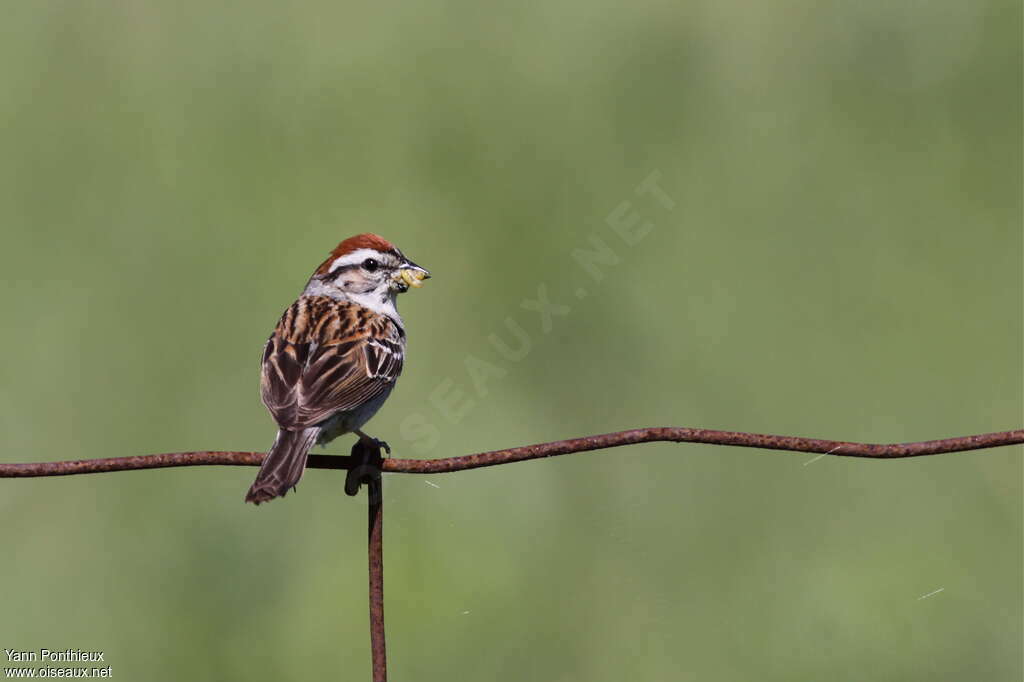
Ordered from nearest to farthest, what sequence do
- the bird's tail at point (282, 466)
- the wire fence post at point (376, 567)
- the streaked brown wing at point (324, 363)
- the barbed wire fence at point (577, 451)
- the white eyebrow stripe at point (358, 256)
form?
1. the wire fence post at point (376, 567)
2. the barbed wire fence at point (577, 451)
3. the bird's tail at point (282, 466)
4. the streaked brown wing at point (324, 363)
5. the white eyebrow stripe at point (358, 256)

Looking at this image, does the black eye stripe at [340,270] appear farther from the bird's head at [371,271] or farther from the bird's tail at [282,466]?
the bird's tail at [282,466]

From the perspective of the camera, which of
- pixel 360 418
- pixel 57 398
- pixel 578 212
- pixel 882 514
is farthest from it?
pixel 578 212

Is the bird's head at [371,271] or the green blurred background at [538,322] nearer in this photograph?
the bird's head at [371,271]

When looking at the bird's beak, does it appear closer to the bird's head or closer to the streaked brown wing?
the bird's head

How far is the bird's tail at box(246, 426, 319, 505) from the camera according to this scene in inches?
168

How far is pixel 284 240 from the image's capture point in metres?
8.12

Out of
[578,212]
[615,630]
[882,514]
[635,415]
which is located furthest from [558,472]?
[578,212]

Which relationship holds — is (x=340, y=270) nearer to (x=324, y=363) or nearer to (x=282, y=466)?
(x=324, y=363)

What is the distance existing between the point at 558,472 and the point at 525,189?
7.49 feet

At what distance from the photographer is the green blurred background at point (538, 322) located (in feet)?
20.9

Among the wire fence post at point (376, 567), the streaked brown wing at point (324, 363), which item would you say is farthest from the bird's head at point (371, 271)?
the wire fence post at point (376, 567)

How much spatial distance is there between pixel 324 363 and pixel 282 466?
857 millimetres

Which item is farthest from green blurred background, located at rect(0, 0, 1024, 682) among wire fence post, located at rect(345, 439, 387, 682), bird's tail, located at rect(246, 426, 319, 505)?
wire fence post, located at rect(345, 439, 387, 682)

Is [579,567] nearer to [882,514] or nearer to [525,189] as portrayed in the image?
[882,514]
